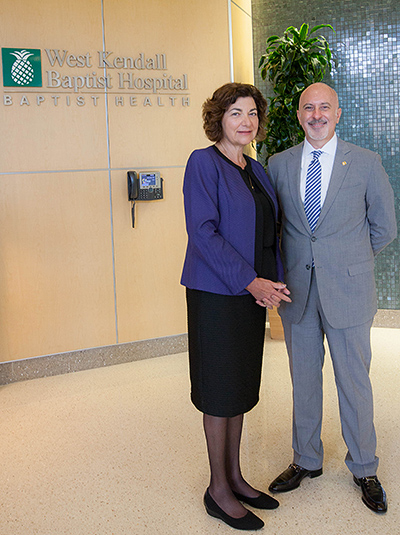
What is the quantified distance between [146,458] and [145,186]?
2.30 m

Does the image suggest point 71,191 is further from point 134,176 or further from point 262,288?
point 262,288

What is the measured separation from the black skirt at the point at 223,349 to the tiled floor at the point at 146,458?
22.6 inches

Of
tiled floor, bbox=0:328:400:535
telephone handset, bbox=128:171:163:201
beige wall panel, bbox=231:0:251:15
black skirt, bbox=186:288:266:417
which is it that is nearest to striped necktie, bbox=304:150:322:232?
black skirt, bbox=186:288:266:417

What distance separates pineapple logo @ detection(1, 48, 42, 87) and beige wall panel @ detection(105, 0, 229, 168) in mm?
593

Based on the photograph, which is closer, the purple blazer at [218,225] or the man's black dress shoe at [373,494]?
the purple blazer at [218,225]

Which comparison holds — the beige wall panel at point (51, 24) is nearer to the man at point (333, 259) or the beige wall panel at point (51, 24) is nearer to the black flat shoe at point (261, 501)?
the man at point (333, 259)

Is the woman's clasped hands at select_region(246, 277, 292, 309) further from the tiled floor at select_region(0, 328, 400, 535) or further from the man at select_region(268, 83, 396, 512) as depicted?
the tiled floor at select_region(0, 328, 400, 535)

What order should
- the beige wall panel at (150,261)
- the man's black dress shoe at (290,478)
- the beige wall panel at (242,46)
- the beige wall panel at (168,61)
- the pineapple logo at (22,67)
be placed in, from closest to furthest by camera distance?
the man's black dress shoe at (290,478) → the pineapple logo at (22,67) → the beige wall panel at (168,61) → the beige wall panel at (150,261) → the beige wall panel at (242,46)

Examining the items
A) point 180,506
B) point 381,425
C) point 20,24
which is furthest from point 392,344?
point 20,24

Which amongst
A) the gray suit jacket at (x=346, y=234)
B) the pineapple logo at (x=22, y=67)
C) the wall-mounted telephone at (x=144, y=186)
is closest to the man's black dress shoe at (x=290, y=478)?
the gray suit jacket at (x=346, y=234)

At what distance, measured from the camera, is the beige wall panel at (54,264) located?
4387 millimetres

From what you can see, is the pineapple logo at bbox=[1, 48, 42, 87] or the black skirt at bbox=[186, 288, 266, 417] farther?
the pineapple logo at bbox=[1, 48, 42, 87]

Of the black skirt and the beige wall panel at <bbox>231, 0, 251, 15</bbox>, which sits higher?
the beige wall panel at <bbox>231, 0, 251, 15</bbox>

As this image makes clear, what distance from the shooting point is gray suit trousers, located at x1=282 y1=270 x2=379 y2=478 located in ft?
8.70
